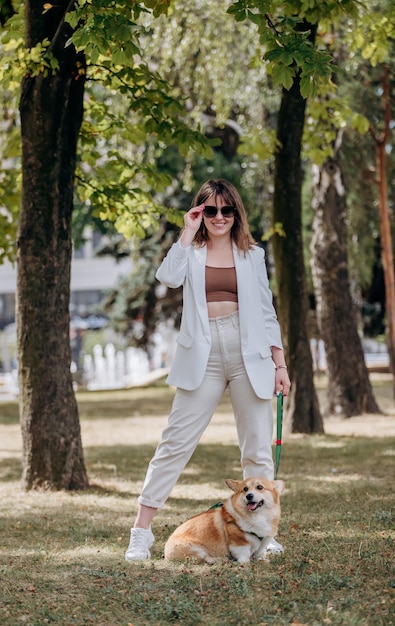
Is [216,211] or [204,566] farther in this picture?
[216,211]

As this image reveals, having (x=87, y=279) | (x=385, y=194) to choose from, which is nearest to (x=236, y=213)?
(x=385, y=194)

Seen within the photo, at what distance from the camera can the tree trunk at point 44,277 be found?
904 centimetres

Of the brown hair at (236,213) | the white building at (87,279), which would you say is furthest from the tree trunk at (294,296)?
the white building at (87,279)

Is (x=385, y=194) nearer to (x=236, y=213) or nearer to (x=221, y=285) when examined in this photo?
(x=236, y=213)

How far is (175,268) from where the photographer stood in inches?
232

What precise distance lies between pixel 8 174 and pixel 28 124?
3875mm

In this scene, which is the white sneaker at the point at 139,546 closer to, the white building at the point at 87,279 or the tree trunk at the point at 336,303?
the tree trunk at the point at 336,303

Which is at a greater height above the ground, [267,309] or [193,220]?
[193,220]

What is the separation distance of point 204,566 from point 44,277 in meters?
4.06

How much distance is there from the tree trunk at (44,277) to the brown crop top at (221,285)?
3441mm

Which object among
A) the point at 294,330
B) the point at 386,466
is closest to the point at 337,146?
the point at 294,330

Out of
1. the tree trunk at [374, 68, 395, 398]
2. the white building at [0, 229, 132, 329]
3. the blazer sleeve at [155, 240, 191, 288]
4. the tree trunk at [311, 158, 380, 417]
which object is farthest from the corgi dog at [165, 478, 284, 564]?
the white building at [0, 229, 132, 329]

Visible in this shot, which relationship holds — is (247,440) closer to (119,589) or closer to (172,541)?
(172,541)

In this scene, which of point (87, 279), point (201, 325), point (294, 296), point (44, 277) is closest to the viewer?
point (201, 325)
